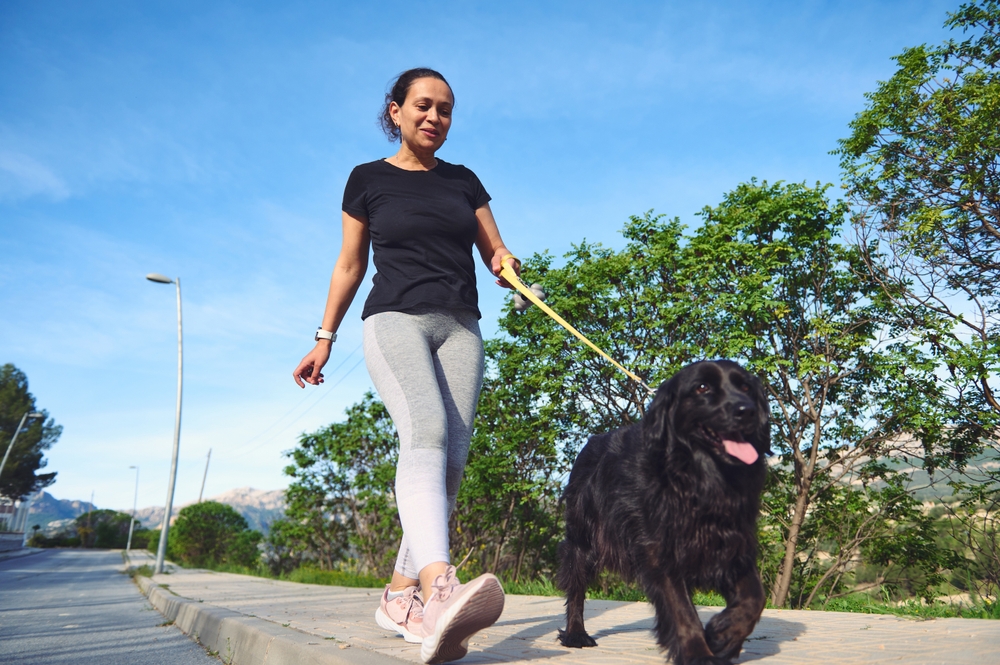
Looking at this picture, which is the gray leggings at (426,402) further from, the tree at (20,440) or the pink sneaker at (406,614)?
the tree at (20,440)

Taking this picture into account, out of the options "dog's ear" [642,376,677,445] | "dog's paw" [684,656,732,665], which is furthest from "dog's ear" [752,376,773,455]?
"dog's paw" [684,656,732,665]

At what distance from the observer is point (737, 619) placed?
2.24 meters

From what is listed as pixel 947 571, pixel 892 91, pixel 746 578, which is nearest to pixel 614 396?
pixel 947 571

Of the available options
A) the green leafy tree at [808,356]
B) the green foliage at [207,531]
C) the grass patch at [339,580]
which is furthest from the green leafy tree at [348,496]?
the green foliage at [207,531]

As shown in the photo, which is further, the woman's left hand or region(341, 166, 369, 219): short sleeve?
the woman's left hand

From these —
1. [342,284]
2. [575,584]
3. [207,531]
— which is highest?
[342,284]

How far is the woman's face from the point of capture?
9.26 feet

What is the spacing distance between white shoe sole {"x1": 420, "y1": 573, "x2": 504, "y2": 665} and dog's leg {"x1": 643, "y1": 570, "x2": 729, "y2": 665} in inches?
23.2

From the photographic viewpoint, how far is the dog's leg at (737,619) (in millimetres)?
2225

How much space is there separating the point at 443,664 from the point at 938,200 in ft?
31.4

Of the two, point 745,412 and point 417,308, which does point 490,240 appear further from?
point 745,412

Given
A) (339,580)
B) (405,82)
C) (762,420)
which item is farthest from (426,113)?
(339,580)

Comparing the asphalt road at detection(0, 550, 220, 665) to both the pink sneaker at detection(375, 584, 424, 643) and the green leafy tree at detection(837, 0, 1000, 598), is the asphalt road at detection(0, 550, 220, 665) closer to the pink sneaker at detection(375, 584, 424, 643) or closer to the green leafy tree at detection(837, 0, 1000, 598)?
the pink sneaker at detection(375, 584, 424, 643)

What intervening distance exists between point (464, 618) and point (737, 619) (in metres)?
0.94
